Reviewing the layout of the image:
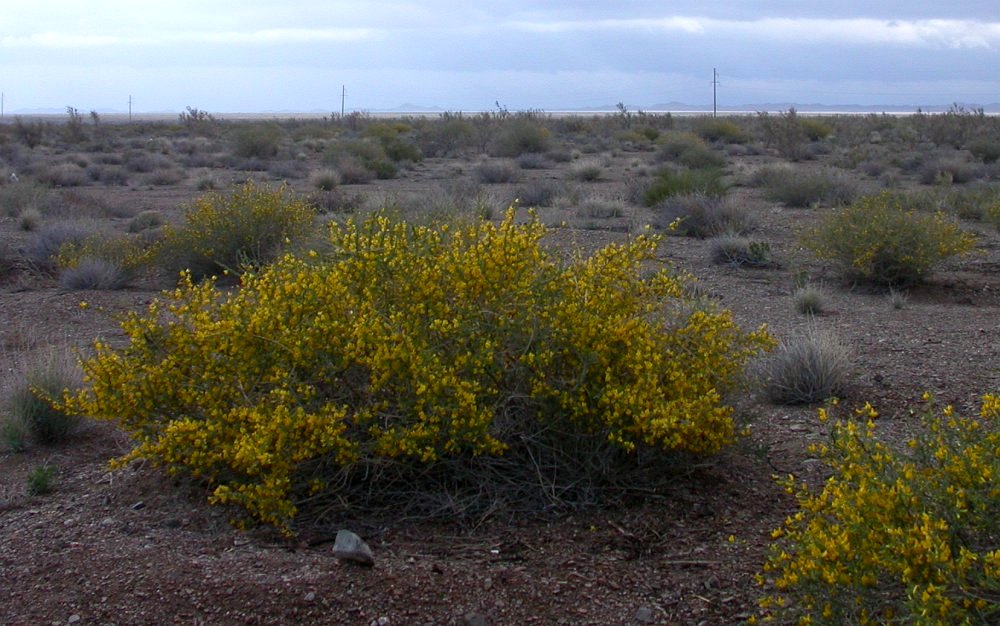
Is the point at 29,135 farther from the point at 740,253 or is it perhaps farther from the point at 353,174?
the point at 740,253

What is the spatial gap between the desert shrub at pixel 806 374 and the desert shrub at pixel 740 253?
683cm

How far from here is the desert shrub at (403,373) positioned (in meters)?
5.10

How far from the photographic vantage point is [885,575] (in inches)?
139

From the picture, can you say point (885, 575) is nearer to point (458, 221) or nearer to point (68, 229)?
point (458, 221)

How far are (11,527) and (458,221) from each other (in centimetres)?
429

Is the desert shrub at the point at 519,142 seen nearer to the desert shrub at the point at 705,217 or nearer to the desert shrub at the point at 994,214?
the desert shrub at the point at 705,217

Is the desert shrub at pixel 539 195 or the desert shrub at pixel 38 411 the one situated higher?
the desert shrub at pixel 539 195

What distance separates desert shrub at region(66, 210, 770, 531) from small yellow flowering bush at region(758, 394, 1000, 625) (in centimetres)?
145

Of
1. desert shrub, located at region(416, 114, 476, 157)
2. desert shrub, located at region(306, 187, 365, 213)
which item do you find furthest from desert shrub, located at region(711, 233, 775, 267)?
desert shrub, located at region(416, 114, 476, 157)

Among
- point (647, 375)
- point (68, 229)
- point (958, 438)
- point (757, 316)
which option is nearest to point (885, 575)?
point (958, 438)

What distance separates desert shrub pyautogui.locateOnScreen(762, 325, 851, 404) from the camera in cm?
764

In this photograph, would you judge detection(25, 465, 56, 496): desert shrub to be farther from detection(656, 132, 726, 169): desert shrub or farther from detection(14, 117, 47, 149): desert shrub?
detection(14, 117, 47, 149): desert shrub

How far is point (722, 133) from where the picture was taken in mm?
45219

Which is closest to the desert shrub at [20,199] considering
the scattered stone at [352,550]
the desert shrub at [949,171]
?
the scattered stone at [352,550]
